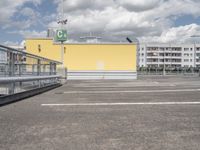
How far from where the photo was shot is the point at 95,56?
41031mm

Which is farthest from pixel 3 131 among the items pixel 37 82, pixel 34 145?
pixel 37 82

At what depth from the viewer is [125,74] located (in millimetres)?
39500

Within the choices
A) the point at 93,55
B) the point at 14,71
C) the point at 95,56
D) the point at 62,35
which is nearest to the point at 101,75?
the point at 95,56

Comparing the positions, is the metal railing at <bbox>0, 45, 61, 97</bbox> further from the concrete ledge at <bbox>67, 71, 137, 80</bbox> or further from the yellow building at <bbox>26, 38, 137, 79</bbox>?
the yellow building at <bbox>26, 38, 137, 79</bbox>

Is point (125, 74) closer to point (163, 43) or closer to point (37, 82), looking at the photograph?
point (37, 82)

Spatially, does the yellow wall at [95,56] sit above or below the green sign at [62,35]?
below

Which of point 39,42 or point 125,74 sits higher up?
point 39,42

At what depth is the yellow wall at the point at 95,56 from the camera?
4088 cm

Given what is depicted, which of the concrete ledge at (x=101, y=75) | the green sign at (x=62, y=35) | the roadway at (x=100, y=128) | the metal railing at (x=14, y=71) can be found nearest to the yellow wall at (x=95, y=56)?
the concrete ledge at (x=101, y=75)

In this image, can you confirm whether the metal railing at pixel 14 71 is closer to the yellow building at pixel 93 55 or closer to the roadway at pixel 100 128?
the roadway at pixel 100 128

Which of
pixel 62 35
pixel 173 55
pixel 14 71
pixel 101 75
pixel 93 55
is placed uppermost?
pixel 173 55

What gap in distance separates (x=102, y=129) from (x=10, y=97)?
5209 millimetres

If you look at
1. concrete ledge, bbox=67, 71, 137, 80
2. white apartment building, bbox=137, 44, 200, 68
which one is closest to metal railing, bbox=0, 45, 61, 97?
concrete ledge, bbox=67, 71, 137, 80

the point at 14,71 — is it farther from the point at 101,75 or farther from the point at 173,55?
the point at 173,55
